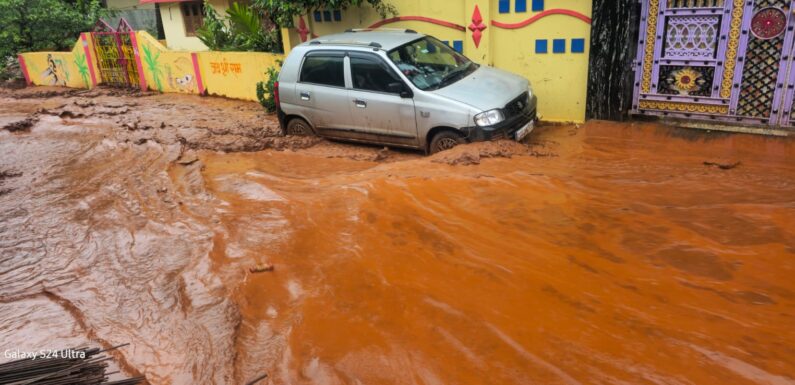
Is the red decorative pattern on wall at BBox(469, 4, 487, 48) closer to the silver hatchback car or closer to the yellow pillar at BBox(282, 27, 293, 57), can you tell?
the silver hatchback car

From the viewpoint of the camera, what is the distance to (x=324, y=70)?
7.90 meters

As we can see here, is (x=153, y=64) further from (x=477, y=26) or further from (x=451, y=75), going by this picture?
(x=451, y=75)

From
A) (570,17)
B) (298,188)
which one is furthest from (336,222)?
(570,17)

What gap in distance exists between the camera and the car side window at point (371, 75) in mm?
7312

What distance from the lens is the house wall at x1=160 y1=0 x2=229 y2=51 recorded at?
741 inches

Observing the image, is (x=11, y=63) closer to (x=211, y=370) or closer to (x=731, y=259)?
(x=211, y=370)

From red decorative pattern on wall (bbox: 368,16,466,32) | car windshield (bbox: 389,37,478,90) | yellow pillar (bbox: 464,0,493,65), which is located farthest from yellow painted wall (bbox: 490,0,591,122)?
car windshield (bbox: 389,37,478,90)

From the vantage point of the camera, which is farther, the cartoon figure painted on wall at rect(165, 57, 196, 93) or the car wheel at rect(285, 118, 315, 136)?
the cartoon figure painted on wall at rect(165, 57, 196, 93)

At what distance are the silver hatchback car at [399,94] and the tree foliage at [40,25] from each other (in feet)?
49.6

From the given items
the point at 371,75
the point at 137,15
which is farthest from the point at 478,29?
the point at 137,15

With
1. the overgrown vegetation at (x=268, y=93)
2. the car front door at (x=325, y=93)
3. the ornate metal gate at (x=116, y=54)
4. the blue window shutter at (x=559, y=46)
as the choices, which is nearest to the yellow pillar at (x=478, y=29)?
the blue window shutter at (x=559, y=46)

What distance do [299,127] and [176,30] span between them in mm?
13299

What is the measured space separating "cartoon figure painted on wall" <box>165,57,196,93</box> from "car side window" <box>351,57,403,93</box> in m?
8.53

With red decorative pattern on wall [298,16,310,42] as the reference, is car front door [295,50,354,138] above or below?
below
